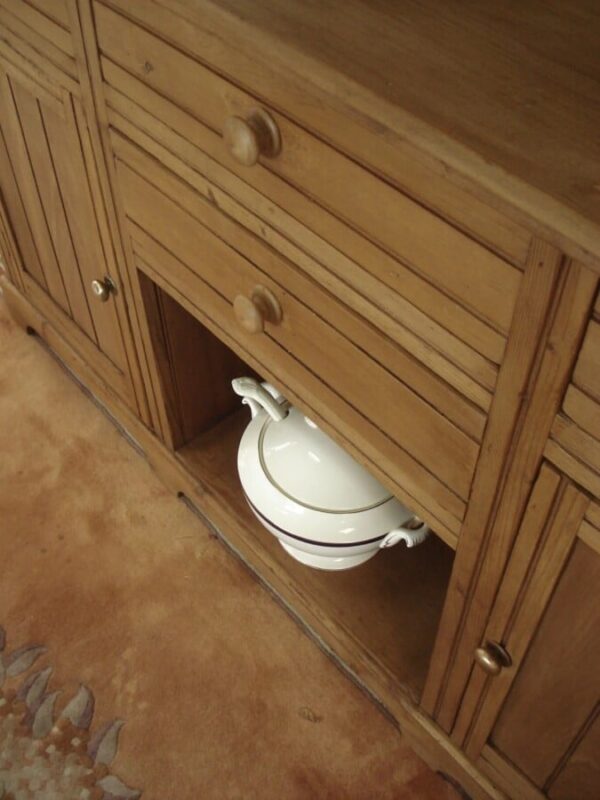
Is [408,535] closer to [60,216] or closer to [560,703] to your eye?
[560,703]

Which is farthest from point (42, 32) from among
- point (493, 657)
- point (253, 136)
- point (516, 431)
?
point (493, 657)

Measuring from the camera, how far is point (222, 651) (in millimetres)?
1037

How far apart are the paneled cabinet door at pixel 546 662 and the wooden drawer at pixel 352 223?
0.10 meters

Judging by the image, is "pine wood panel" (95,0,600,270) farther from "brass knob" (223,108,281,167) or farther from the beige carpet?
the beige carpet

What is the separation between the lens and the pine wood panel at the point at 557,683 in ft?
1.88

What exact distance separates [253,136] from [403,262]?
0.14m

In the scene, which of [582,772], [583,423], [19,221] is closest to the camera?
[583,423]

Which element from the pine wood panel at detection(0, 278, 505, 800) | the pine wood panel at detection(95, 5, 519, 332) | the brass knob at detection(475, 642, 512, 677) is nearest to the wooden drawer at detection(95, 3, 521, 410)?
the pine wood panel at detection(95, 5, 519, 332)

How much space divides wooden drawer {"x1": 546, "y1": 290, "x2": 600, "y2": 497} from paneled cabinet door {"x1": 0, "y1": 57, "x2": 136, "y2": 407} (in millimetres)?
575

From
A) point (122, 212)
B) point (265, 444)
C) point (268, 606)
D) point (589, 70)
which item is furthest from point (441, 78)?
point (268, 606)

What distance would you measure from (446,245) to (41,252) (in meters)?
0.79

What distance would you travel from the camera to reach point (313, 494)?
93cm

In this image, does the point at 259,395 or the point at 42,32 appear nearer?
the point at 42,32

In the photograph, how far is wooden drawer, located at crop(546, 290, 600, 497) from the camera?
0.45m
